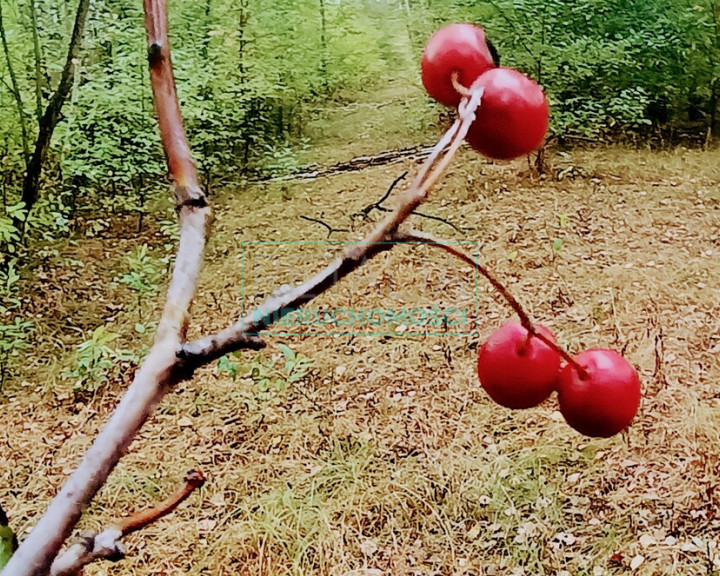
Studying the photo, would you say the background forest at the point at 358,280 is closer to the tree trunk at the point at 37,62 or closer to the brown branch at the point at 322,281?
the tree trunk at the point at 37,62

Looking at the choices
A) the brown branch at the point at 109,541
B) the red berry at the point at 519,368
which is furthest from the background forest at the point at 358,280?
the brown branch at the point at 109,541

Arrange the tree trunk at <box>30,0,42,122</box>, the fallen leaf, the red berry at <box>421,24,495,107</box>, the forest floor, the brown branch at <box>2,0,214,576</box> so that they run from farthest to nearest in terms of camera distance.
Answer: the tree trunk at <box>30,0,42,122</box> → the forest floor → the fallen leaf → the red berry at <box>421,24,495,107</box> → the brown branch at <box>2,0,214,576</box>

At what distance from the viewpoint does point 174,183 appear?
25 centimetres

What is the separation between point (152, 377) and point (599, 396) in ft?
0.67

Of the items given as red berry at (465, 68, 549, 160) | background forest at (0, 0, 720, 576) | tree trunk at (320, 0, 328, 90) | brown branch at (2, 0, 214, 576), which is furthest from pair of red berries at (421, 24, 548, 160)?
tree trunk at (320, 0, 328, 90)

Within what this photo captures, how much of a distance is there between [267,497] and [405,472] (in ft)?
1.10

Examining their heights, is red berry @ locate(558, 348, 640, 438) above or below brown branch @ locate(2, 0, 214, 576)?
below

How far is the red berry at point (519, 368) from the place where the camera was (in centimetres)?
31

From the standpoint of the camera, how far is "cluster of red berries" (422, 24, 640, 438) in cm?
26

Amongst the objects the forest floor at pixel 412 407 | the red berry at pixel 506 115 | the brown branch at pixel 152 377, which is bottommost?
the forest floor at pixel 412 407

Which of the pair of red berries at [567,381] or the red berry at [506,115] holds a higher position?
the red berry at [506,115]

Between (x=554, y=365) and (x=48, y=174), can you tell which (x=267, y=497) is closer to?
(x=554, y=365)

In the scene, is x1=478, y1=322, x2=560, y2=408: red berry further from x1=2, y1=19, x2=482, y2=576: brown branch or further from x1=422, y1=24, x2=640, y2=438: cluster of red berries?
x1=2, y1=19, x2=482, y2=576: brown branch

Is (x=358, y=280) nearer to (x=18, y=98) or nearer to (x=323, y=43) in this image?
(x=18, y=98)
